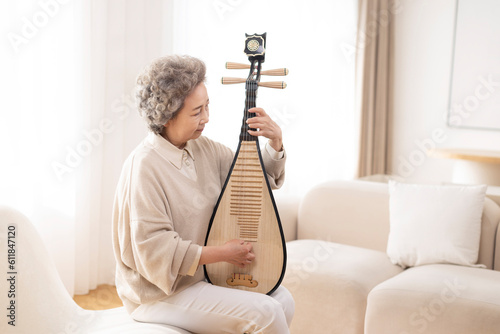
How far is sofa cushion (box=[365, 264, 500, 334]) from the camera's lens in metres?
2.00

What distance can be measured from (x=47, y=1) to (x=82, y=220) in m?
1.20

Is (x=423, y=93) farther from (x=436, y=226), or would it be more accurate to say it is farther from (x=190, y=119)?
(x=190, y=119)

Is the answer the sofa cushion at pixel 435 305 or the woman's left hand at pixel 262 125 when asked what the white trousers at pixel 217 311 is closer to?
the woman's left hand at pixel 262 125

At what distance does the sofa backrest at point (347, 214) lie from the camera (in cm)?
277

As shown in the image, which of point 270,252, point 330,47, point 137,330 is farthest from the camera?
point 330,47

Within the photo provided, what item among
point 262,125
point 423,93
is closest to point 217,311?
point 262,125

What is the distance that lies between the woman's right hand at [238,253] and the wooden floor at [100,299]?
1589 mm

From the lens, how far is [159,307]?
1554mm

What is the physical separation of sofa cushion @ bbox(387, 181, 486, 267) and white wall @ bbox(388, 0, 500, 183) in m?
2.47

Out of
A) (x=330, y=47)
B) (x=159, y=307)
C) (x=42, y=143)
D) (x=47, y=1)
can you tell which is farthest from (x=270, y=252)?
(x=330, y=47)

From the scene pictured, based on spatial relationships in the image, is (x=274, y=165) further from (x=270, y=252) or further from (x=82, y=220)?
(x=82, y=220)

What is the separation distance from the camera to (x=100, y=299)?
3.09 metres

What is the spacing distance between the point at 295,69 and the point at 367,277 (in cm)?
234

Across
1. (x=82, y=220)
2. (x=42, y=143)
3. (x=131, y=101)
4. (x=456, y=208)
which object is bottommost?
(x=82, y=220)
